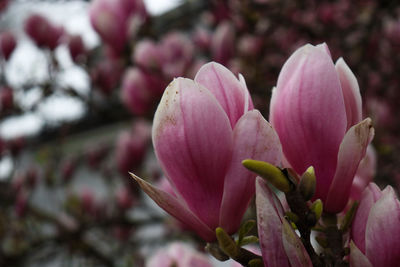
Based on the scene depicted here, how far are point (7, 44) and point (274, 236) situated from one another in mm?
1753

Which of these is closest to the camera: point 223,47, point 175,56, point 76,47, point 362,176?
point 362,176

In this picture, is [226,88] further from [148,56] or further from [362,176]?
[148,56]

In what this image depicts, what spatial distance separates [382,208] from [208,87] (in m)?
0.16

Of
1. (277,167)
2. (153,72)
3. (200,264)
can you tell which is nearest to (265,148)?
(277,167)

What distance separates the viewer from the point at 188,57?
158 centimetres

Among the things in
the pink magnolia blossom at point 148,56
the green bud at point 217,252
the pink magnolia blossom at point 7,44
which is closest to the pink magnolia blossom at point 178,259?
the green bud at point 217,252

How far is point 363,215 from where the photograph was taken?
1.25 feet

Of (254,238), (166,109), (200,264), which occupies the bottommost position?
(200,264)

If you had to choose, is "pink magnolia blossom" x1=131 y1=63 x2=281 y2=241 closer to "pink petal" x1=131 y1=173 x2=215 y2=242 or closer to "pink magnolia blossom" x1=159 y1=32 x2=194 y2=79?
"pink petal" x1=131 y1=173 x2=215 y2=242

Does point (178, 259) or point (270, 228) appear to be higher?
point (270, 228)

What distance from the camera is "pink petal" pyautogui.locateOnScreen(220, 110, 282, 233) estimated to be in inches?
14.0

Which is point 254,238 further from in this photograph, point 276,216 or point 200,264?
point 200,264

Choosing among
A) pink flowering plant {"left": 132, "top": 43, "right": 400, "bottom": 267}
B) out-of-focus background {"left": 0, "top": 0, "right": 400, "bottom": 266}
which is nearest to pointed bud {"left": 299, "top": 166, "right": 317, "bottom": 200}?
pink flowering plant {"left": 132, "top": 43, "right": 400, "bottom": 267}

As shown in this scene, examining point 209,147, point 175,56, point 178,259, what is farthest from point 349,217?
point 175,56
